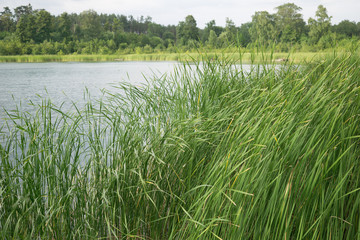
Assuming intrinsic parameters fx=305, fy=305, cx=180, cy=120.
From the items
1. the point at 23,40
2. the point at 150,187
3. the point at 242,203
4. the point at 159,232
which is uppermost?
the point at 23,40

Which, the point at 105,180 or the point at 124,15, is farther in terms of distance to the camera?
the point at 124,15

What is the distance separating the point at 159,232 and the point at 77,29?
73.2 meters

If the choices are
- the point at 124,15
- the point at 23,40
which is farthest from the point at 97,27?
the point at 124,15

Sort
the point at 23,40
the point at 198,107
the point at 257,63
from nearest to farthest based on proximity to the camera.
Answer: the point at 198,107 → the point at 257,63 → the point at 23,40

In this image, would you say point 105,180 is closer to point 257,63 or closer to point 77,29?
point 257,63

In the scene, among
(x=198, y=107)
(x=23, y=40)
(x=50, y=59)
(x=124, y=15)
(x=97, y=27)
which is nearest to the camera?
(x=198, y=107)

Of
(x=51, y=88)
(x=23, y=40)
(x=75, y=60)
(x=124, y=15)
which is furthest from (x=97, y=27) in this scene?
(x=51, y=88)

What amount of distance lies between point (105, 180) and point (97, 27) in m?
70.7

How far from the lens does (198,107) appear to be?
236 cm

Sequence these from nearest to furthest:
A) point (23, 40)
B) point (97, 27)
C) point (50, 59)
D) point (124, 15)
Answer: point (50, 59), point (23, 40), point (97, 27), point (124, 15)

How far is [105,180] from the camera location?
177 centimetres

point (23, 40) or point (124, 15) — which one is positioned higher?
point (124, 15)

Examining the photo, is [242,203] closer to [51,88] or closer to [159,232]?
[159,232]

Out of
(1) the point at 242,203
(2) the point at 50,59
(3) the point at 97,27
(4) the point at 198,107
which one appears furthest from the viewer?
(3) the point at 97,27
